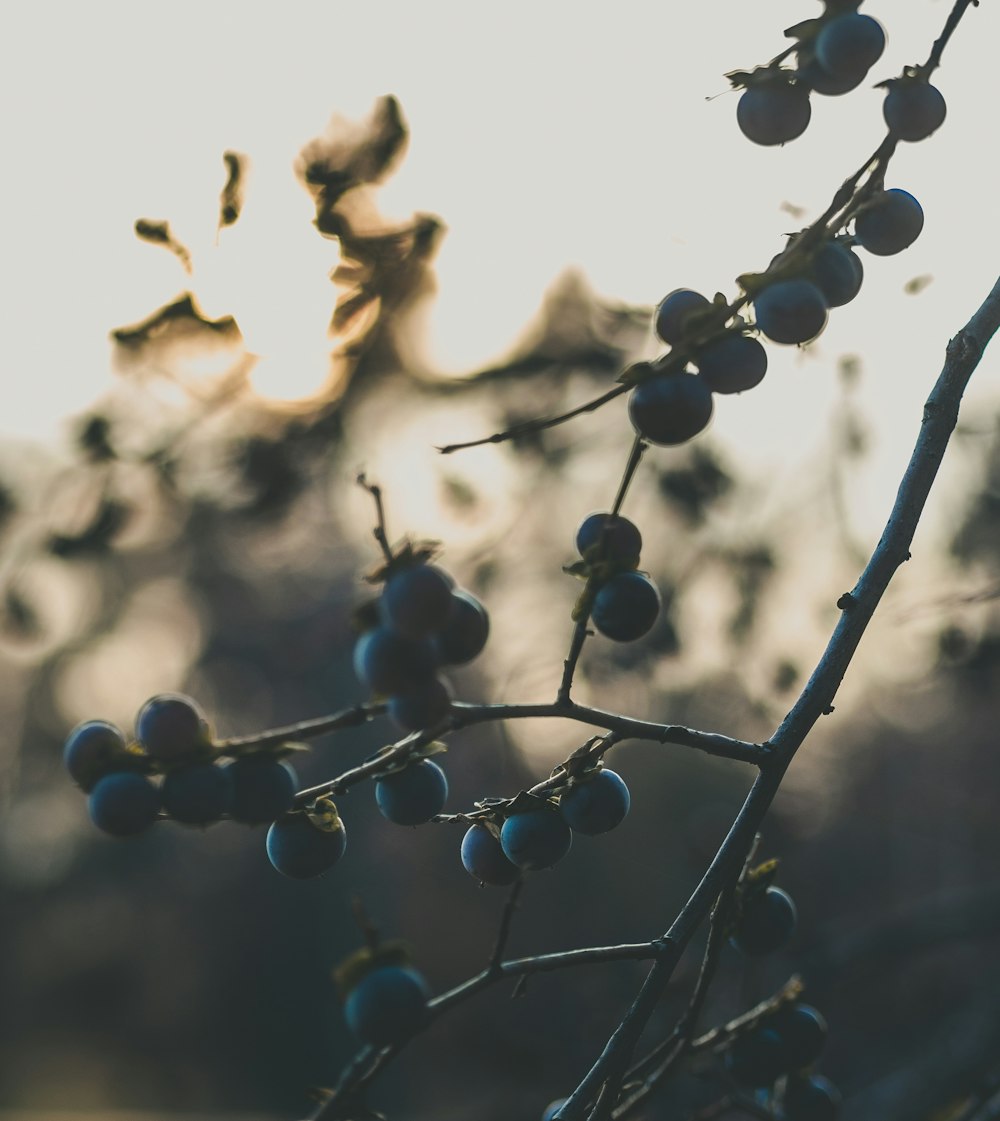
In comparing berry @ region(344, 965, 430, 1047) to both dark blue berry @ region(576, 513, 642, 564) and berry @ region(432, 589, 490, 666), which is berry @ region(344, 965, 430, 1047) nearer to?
berry @ region(432, 589, 490, 666)

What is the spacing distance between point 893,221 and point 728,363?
1.17 ft

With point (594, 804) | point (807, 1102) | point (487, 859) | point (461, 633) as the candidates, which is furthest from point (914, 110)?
point (807, 1102)

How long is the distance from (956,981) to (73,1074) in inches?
701

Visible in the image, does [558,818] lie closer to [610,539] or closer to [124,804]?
[610,539]

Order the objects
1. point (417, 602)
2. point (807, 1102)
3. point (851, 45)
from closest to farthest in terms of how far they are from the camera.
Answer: point (417, 602) → point (851, 45) → point (807, 1102)

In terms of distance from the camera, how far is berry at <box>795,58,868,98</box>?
131 cm

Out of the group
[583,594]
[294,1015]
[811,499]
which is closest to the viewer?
[583,594]

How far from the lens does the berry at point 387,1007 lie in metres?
1.14

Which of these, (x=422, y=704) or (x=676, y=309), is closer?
(x=422, y=704)

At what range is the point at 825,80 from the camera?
1.35 m

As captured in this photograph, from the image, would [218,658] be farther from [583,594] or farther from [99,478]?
[583,594]

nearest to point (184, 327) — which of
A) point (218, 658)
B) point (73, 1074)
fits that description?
point (218, 658)

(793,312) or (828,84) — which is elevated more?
(828,84)

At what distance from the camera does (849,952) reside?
3.58 meters
